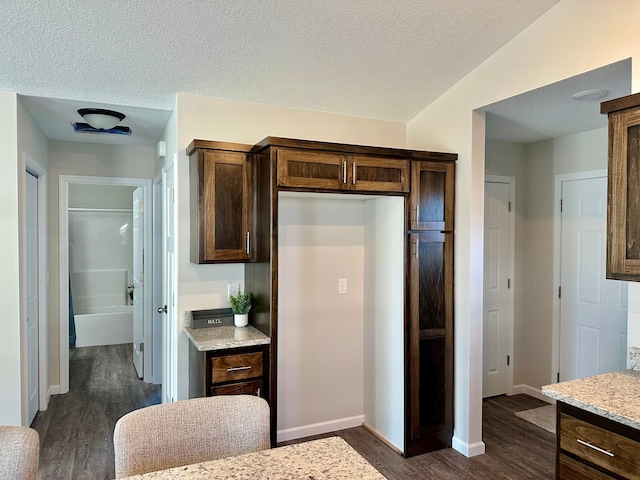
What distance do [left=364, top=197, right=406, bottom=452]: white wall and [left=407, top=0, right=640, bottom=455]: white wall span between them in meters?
0.42

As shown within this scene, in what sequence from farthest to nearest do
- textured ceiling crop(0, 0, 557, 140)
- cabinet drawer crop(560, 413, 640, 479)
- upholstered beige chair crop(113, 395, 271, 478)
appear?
textured ceiling crop(0, 0, 557, 140)
cabinet drawer crop(560, 413, 640, 479)
upholstered beige chair crop(113, 395, 271, 478)

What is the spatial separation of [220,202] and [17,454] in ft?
6.26

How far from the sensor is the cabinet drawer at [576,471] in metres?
1.75

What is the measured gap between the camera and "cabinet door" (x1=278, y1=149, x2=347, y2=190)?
8.91 ft

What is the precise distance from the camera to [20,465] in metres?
1.14

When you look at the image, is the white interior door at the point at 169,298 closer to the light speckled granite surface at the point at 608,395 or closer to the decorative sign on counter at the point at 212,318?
the decorative sign on counter at the point at 212,318

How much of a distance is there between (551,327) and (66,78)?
424 centimetres

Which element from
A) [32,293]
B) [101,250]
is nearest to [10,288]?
[32,293]

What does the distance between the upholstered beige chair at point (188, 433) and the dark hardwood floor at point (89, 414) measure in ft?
6.30

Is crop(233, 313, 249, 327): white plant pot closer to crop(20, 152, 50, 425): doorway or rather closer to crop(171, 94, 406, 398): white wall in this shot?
crop(171, 94, 406, 398): white wall

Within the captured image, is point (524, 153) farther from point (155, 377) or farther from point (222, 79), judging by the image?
point (155, 377)

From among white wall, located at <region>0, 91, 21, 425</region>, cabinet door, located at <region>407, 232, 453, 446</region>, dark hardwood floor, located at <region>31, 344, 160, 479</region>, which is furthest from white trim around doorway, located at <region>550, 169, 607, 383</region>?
white wall, located at <region>0, 91, 21, 425</region>

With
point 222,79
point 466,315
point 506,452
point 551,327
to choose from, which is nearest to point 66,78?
point 222,79

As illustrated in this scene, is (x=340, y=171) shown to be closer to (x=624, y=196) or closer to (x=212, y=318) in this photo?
(x=212, y=318)
